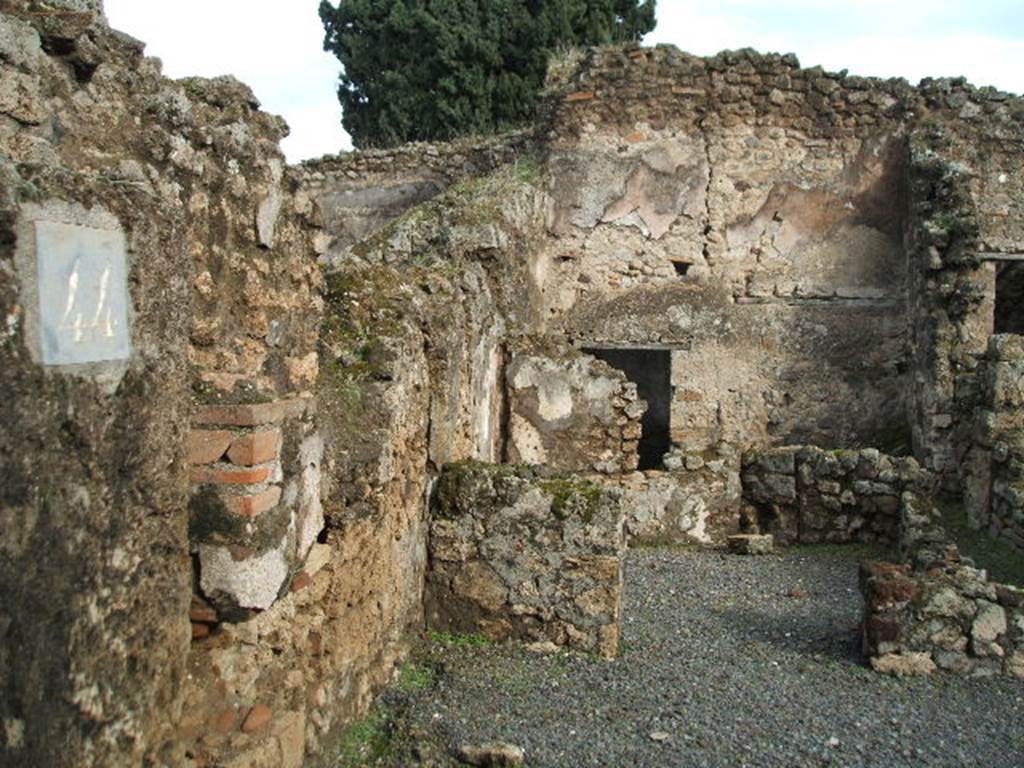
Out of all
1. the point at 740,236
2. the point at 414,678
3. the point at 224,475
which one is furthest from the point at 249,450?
the point at 740,236

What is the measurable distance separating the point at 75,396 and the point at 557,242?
823cm

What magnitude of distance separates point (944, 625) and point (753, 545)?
101 inches

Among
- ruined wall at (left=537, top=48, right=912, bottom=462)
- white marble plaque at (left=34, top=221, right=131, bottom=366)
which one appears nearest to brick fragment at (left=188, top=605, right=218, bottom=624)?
white marble plaque at (left=34, top=221, right=131, bottom=366)

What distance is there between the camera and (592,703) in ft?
14.6

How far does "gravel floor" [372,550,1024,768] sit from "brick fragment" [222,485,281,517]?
4.50 ft

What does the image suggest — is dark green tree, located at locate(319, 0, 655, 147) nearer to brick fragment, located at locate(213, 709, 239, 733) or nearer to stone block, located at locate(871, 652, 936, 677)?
stone block, located at locate(871, 652, 936, 677)

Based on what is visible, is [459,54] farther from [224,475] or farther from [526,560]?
[224,475]

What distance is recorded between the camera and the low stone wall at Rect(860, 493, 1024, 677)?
4.95 metres

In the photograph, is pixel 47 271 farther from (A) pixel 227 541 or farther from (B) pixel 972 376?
(B) pixel 972 376

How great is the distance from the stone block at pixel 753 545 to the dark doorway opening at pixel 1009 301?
223 inches

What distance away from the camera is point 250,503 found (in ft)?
9.61

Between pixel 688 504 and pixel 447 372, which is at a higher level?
pixel 447 372

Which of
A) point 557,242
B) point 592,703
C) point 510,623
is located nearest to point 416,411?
point 510,623

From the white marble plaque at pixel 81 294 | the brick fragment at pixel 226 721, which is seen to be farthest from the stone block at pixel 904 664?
the white marble plaque at pixel 81 294
